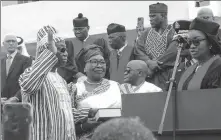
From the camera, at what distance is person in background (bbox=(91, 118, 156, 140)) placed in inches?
129

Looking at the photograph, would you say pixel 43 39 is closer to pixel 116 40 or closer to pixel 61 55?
pixel 61 55

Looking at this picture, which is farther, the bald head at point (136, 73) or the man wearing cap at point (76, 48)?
the man wearing cap at point (76, 48)

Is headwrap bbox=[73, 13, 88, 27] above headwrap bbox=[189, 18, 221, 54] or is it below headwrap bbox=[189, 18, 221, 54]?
below

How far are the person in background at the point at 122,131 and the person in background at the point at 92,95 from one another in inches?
152

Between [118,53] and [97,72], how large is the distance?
2185 mm

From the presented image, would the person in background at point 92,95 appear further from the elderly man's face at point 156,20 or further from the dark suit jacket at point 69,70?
the elderly man's face at point 156,20

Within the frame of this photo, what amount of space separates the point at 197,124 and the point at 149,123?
469 millimetres

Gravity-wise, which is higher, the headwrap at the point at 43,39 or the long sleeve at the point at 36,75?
the headwrap at the point at 43,39

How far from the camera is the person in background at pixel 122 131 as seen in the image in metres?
3.27

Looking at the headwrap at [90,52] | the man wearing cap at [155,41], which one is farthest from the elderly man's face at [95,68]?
the man wearing cap at [155,41]

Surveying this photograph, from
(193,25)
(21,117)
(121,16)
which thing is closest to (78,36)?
(121,16)

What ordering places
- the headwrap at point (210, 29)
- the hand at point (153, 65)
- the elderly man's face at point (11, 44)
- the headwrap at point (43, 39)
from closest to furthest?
the headwrap at point (43, 39), the headwrap at point (210, 29), the hand at point (153, 65), the elderly man's face at point (11, 44)

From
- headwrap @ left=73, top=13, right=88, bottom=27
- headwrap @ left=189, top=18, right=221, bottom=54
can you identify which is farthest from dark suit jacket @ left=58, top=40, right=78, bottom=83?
headwrap @ left=189, top=18, right=221, bottom=54

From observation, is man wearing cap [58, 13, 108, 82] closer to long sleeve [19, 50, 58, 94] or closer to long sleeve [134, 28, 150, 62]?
long sleeve [134, 28, 150, 62]
